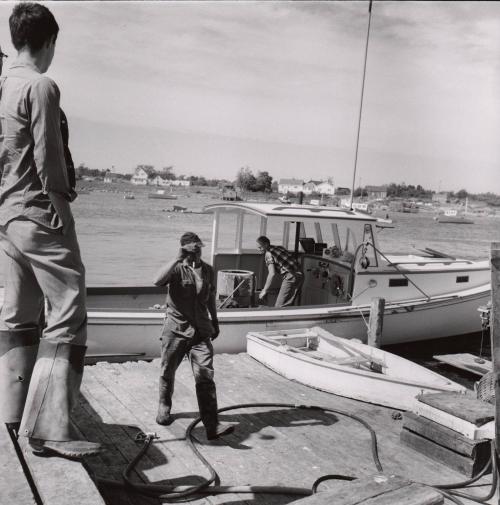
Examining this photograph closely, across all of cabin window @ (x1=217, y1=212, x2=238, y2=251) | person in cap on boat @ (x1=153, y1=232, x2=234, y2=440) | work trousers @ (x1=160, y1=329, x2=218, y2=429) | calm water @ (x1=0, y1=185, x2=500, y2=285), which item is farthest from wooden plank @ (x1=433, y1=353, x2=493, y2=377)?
calm water @ (x1=0, y1=185, x2=500, y2=285)

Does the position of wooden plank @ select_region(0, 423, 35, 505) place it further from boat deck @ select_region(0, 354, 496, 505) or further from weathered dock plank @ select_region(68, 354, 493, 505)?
weathered dock plank @ select_region(68, 354, 493, 505)

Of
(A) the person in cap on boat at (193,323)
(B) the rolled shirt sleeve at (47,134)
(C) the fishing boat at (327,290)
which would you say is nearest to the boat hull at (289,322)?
(C) the fishing boat at (327,290)

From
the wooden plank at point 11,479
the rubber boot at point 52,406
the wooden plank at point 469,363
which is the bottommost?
the wooden plank at point 469,363

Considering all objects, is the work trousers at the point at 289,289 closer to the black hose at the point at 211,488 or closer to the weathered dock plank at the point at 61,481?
the black hose at the point at 211,488

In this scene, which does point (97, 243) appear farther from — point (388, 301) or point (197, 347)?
point (197, 347)

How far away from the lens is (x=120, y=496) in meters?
4.52

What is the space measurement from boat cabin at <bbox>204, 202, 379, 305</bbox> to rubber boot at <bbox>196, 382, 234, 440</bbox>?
16.9 feet

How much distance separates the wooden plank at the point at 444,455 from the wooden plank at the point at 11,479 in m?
4.08

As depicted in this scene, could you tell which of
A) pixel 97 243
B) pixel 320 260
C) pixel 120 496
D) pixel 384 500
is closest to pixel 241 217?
pixel 320 260

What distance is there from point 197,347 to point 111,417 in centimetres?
126

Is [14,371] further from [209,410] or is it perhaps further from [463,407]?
[463,407]

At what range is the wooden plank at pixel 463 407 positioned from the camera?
212 inches

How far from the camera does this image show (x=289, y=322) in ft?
32.2

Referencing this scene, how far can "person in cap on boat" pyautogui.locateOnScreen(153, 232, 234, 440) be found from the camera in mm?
5723
